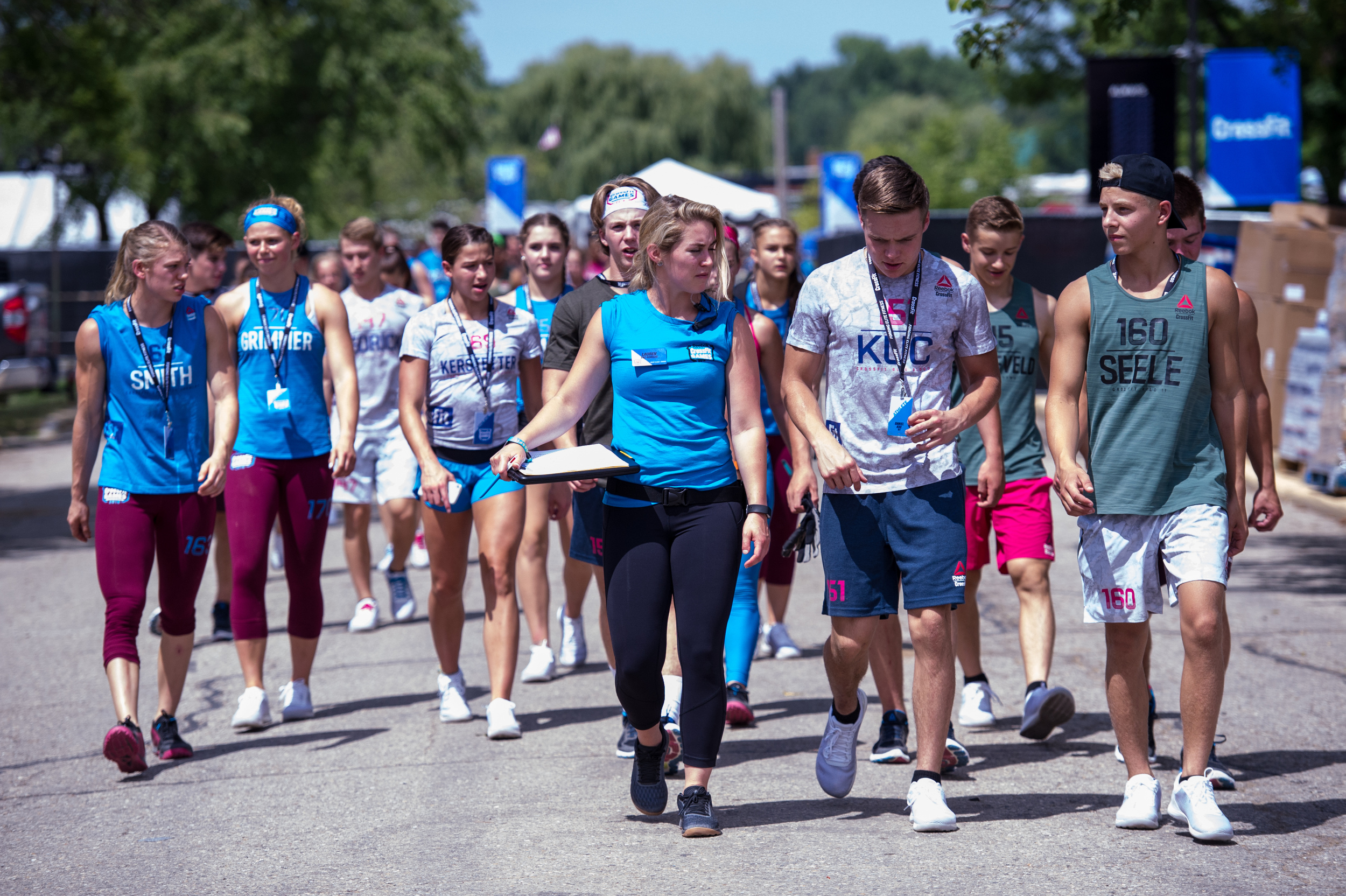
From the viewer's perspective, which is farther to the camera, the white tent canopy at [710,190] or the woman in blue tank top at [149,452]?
the white tent canopy at [710,190]

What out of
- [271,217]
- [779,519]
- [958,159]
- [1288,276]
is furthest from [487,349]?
[958,159]

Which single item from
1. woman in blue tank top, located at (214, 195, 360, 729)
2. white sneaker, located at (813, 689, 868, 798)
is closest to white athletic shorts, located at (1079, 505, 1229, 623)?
white sneaker, located at (813, 689, 868, 798)

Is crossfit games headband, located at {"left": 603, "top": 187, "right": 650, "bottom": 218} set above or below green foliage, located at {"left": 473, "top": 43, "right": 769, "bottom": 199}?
below

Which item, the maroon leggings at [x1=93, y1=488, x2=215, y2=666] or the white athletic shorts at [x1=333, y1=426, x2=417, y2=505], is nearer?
the maroon leggings at [x1=93, y1=488, x2=215, y2=666]

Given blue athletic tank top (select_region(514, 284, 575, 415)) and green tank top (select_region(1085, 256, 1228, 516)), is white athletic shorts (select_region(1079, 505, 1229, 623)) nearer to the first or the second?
green tank top (select_region(1085, 256, 1228, 516))

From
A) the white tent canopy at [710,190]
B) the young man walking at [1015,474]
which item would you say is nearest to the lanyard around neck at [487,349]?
the young man walking at [1015,474]

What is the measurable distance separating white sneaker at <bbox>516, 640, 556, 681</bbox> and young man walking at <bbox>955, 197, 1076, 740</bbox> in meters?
2.14

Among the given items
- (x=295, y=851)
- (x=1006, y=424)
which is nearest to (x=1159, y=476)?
(x=1006, y=424)

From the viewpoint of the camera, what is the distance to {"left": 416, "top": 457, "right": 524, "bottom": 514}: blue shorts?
6242 mm

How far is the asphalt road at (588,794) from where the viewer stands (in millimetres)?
4473

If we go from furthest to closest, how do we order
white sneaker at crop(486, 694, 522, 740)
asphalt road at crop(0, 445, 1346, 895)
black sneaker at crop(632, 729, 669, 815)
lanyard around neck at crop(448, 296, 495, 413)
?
lanyard around neck at crop(448, 296, 495, 413) → white sneaker at crop(486, 694, 522, 740) → black sneaker at crop(632, 729, 669, 815) → asphalt road at crop(0, 445, 1346, 895)

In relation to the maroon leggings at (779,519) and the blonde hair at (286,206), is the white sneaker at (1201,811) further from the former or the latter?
the blonde hair at (286,206)

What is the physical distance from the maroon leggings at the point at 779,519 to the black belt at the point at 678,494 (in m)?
1.86

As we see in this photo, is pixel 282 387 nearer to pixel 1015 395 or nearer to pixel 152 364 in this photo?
pixel 152 364
